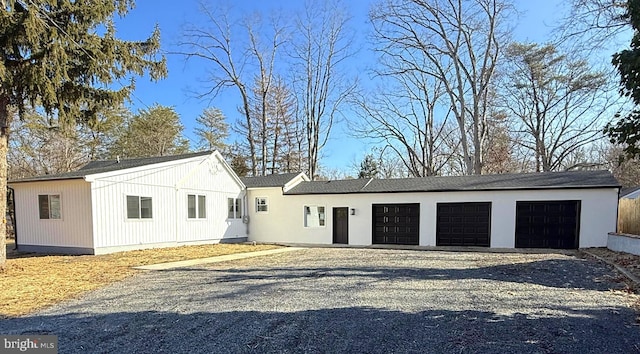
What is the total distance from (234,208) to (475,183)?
420 inches

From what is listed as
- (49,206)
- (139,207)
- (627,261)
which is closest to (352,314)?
(627,261)

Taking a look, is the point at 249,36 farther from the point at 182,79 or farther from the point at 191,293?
A: the point at 191,293

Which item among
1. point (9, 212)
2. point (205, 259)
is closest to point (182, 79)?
point (9, 212)

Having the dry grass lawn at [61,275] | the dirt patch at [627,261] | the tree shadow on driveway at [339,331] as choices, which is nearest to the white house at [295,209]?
the dry grass lawn at [61,275]

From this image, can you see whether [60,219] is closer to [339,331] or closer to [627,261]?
[339,331]

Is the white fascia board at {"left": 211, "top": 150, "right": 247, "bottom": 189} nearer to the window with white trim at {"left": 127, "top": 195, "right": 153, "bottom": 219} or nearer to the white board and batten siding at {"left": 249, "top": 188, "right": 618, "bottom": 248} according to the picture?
the white board and batten siding at {"left": 249, "top": 188, "right": 618, "bottom": 248}

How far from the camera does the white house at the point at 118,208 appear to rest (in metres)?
11.1

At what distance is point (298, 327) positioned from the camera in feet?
13.5

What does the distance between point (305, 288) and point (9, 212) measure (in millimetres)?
21976

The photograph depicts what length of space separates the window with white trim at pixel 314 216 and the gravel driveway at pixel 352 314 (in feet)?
27.6

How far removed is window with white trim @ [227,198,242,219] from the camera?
16.5 meters

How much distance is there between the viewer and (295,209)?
1644 centimetres

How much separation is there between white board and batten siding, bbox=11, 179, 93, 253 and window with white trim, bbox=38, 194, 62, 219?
110 mm

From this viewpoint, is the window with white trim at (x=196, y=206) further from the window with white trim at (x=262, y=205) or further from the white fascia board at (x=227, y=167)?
the window with white trim at (x=262, y=205)
